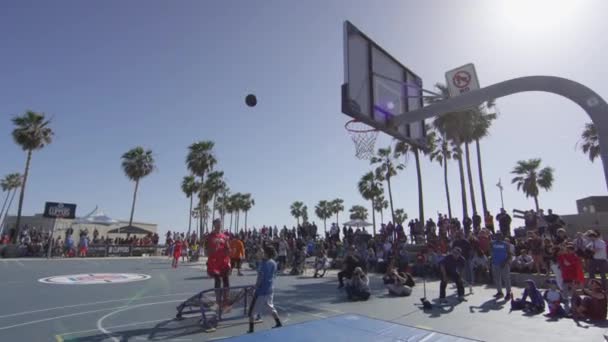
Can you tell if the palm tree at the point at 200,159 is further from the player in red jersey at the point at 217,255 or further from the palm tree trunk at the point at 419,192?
the player in red jersey at the point at 217,255

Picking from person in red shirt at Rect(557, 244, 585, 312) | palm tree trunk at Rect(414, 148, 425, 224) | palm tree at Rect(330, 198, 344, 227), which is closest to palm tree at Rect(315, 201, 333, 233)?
palm tree at Rect(330, 198, 344, 227)

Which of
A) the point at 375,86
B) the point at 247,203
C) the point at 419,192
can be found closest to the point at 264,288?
the point at 375,86

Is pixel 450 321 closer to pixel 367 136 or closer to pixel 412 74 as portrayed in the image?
pixel 367 136

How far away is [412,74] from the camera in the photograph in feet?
25.5

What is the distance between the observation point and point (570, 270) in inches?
312

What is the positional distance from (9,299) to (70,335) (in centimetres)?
483

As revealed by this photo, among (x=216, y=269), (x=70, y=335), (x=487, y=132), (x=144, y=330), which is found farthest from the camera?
(x=487, y=132)

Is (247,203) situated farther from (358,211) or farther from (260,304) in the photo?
(260,304)

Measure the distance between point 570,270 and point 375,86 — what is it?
6.43 metres

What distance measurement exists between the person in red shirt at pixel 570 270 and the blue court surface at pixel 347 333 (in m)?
4.18

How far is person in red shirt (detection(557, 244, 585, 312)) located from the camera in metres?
7.84

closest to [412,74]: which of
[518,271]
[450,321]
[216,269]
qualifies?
[450,321]

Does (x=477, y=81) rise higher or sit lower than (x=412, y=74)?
lower

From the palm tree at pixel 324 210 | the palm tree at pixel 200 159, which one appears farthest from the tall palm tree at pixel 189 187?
the palm tree at pixel 324 210
